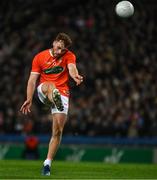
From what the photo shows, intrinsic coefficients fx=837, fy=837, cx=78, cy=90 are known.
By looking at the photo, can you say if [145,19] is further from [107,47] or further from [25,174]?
[25,174]

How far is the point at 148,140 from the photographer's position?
2791 centimetres

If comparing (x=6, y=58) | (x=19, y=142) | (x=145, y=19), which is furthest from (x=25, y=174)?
(x=145, y=19)

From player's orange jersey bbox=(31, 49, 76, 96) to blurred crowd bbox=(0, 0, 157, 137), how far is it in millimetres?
12260

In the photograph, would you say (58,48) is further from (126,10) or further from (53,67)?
(126,10)

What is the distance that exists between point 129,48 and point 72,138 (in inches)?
248

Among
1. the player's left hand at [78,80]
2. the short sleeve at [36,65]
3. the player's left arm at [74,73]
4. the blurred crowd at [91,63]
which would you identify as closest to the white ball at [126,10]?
the player's left arm at [74,73]

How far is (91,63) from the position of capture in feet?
106

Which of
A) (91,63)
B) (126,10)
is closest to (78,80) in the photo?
(126,10)

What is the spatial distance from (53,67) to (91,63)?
54.9ft

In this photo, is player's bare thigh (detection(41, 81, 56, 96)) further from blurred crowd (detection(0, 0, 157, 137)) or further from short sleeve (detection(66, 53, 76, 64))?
blurred crowd (detection(0, 0, 157, 137))

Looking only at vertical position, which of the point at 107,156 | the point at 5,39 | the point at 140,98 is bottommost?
the point at 107,156

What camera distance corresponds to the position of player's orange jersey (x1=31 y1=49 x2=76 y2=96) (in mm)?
15469

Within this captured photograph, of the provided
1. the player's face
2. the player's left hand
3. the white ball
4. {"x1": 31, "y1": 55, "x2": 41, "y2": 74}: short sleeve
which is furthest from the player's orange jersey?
the white ball

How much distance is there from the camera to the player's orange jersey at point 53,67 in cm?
1547
